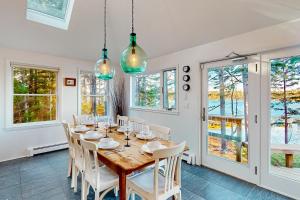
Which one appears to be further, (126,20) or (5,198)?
(126,20)

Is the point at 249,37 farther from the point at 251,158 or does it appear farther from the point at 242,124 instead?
the point at 251,158

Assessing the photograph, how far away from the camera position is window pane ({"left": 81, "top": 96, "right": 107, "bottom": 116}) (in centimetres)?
455

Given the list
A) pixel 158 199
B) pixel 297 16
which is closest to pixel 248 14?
pixel 297 16

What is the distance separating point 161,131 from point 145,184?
80cm

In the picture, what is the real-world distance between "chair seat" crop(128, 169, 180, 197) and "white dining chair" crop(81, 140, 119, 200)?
0.21m

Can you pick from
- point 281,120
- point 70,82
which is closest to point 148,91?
point 70,82

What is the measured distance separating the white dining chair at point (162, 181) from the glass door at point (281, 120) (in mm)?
1529

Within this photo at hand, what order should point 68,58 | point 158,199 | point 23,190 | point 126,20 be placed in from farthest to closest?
point 68,58 < point 126,20 < point 23,190 < point 158,199

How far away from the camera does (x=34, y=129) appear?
12.3ft

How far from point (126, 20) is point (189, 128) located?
2372 mm

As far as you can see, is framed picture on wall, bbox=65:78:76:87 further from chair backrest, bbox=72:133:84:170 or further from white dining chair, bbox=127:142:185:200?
white dining chair, bbox=127:142:185:200

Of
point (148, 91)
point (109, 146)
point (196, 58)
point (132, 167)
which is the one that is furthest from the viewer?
point (148, 91)

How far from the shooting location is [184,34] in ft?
9.89

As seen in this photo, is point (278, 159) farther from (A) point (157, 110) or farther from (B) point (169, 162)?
(A) point (157, 110)
